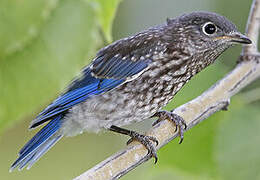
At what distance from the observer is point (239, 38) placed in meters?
2.57

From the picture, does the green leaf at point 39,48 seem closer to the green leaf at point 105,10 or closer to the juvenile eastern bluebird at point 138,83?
the green leaf at point 105,10

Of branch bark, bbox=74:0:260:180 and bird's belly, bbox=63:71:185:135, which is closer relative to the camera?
branch bark, bbox=74:0:260:180

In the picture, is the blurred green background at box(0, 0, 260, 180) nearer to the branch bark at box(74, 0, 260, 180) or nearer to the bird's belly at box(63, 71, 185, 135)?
the branch bark at box(74, 0, 260, 180)

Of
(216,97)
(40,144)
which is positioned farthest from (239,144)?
(40,144)

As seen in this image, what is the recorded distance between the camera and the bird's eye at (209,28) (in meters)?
2.72

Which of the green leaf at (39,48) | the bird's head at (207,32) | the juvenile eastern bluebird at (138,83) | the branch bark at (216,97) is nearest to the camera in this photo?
the green leaf at (39,48)

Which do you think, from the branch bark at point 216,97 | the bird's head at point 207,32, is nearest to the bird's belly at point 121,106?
the branch bark at point 216,97

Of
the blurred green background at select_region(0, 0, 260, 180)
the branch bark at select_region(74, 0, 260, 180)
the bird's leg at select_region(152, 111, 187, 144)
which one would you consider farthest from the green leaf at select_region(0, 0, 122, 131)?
the bird's leg at select_region(152, 111, 187, 144)

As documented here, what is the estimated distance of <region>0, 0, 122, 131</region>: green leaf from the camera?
3.73 feet

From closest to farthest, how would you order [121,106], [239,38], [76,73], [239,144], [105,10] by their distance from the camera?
[76,73], [105,10], [239,144], [239,38], [121,106]

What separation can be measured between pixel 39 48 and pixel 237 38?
1601 millimetres

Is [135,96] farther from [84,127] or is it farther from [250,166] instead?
[250,166]

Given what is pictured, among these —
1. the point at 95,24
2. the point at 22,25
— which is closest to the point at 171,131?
the point at 95,24

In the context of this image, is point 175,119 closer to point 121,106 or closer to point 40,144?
point 121,106
